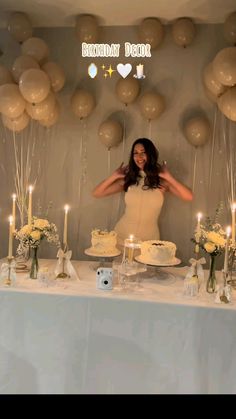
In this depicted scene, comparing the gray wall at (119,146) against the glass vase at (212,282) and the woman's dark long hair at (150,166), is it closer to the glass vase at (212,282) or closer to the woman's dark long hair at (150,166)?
the woman's dark long hair at (150,166)

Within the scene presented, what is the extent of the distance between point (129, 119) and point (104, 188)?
65 cm

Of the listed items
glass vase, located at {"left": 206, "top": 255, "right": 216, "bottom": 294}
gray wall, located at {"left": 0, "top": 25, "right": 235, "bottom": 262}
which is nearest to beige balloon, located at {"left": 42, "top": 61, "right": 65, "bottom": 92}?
gray wall, located at {"left": 0, "top": 25, "right": 235, "bottom": 262}

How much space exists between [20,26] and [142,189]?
1.52m

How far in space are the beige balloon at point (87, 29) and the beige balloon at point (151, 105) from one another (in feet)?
1.93

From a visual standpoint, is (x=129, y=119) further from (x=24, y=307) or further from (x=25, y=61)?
(x=24, y=307)

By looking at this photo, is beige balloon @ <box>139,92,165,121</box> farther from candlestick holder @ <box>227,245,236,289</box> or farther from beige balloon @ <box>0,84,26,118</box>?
candlestick holder @ <box>227,245,236,289</box>

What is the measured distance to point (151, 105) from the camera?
2.93 meters

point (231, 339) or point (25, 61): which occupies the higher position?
point (25, 61)

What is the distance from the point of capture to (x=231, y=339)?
1.86 m

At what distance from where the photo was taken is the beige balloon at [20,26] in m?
2.90

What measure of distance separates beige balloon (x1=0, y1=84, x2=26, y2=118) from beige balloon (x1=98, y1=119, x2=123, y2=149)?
0.65m

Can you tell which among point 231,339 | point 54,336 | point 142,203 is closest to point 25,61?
point 142,203

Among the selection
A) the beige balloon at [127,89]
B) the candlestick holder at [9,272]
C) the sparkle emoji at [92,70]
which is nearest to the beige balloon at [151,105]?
the beige balloon at [127,89]
